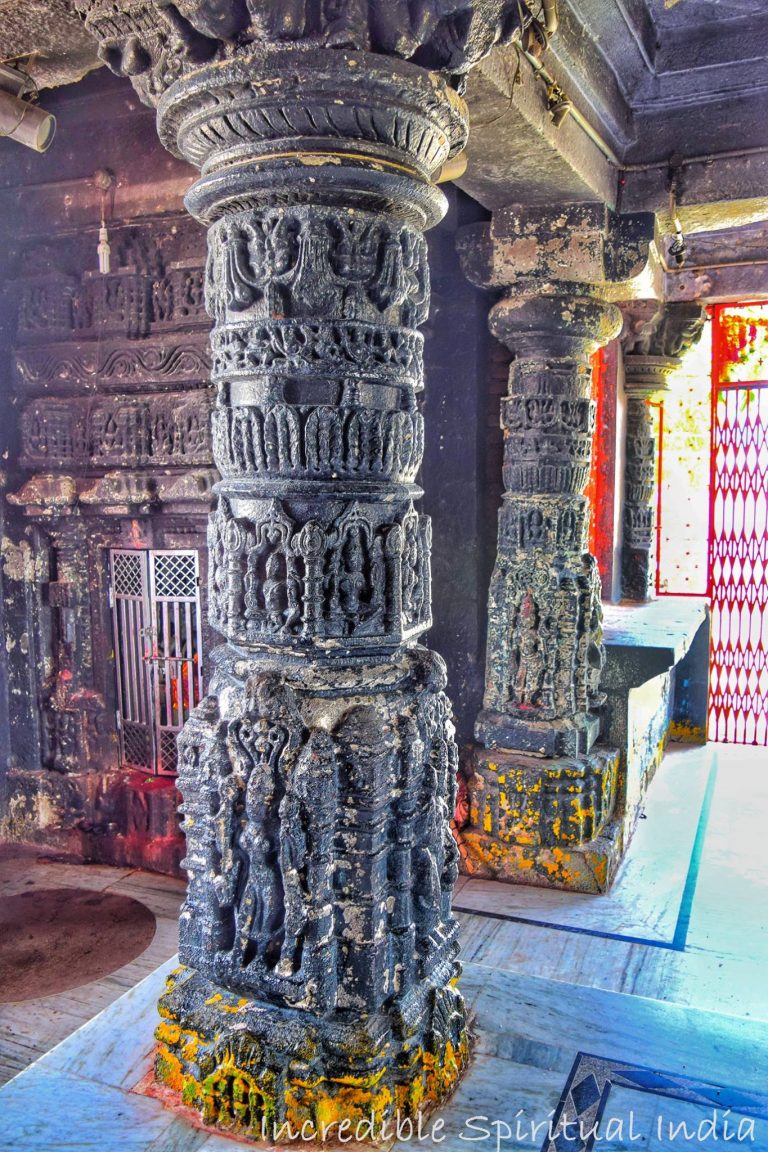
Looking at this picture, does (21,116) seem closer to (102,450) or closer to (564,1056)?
(102,450)

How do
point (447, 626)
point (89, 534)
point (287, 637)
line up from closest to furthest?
point (287, 637) → point (447, 626) → point (89, 534)

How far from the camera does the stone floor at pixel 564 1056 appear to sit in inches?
71.5

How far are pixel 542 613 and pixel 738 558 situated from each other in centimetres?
369

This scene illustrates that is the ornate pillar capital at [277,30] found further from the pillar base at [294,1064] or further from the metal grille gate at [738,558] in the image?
the metal grille gate at [738,558]

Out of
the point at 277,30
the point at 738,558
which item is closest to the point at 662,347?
the point at 738,558

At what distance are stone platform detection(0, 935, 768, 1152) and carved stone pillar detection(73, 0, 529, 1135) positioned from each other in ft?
0.34

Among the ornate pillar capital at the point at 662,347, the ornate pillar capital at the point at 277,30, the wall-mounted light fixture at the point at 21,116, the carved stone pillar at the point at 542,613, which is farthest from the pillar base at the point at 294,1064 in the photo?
the ornate pillar capital at the point at 662,347

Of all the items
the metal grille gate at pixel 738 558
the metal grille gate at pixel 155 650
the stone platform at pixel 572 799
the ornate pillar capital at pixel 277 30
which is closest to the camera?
the ornate pillar capital at pixel 277 30

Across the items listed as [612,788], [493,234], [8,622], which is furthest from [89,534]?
[612,788]

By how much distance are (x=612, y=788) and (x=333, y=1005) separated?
2.63m

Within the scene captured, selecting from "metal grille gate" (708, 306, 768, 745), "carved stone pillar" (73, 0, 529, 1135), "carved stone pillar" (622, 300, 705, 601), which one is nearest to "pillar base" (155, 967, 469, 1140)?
"carved stone pillar" (73, 0, 529, 1135)

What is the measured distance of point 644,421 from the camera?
6152mm

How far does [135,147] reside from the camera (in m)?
4.34

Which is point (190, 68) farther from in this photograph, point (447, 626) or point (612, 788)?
point (612, 788)
